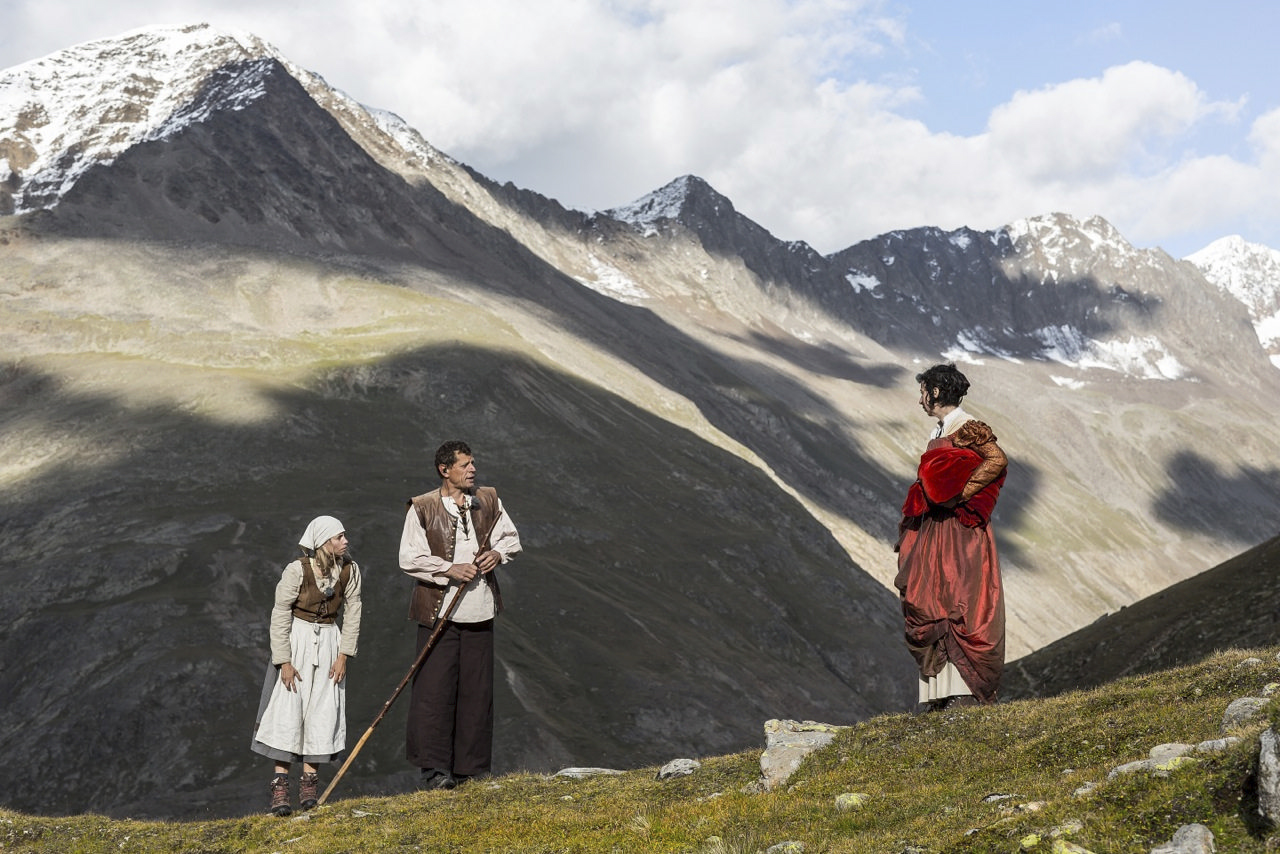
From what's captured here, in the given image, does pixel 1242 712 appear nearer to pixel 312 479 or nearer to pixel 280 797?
pixel 280 797

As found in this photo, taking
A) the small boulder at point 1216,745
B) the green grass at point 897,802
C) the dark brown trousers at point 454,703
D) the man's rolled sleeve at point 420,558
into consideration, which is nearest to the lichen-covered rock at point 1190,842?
the green grass at point 897,802

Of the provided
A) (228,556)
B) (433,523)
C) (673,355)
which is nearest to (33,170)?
(673,355)

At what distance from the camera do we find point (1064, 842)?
7.39 metres

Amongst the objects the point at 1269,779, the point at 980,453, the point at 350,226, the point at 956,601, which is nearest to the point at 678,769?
the point at 956,601

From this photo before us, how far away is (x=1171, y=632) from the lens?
3972 cm

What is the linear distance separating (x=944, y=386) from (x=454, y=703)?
24.0ft

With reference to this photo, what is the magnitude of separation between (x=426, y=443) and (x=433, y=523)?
73278mm

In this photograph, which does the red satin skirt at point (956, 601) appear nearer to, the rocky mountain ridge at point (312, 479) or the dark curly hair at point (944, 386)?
the dark curly hair at point (944, 386)

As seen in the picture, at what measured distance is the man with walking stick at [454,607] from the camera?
14453 mm

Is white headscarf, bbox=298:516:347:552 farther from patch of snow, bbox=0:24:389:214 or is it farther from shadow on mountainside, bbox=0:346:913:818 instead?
patch of snow, bbox=0:24:389:214

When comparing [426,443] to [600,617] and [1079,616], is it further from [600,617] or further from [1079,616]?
[1079,616]

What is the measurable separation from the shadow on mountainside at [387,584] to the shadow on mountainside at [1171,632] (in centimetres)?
1995

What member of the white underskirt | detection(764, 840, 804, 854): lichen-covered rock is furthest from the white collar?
detection(764, 840, 804, 854): lichen-covered rock

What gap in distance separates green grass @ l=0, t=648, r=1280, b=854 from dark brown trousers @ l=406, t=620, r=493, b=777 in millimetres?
497
